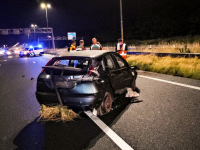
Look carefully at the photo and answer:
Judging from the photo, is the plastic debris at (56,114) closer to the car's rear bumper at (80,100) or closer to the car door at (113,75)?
the car's rear bumper at (80,100)

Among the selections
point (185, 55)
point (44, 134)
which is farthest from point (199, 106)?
point (185, 55)

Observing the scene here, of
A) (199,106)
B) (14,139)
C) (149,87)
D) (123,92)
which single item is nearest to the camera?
(14,139)

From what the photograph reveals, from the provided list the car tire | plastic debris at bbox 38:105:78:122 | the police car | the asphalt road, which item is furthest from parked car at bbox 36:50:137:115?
the police car

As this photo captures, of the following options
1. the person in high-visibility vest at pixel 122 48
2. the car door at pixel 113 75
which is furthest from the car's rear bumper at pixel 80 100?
the person in high-visibility vest at pixel 122 48

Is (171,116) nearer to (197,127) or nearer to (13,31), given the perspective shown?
(197,127)

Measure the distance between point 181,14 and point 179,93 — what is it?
6404 cm

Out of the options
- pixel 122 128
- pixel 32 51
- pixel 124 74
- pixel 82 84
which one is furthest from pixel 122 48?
pixel 32 51

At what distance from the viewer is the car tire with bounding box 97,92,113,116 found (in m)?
4.66

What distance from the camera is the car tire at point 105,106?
4663mm

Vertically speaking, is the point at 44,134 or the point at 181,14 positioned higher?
the point at 181,14

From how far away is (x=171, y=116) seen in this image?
180 inches

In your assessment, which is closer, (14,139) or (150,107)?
(14,139)

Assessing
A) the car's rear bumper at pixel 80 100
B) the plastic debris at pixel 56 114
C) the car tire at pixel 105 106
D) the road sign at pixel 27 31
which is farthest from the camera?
the road sign at pixel 27 31

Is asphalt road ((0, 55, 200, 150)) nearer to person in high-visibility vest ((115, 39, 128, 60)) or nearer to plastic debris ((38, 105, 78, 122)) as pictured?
plastic debris ((38, 105, 78, 122))
